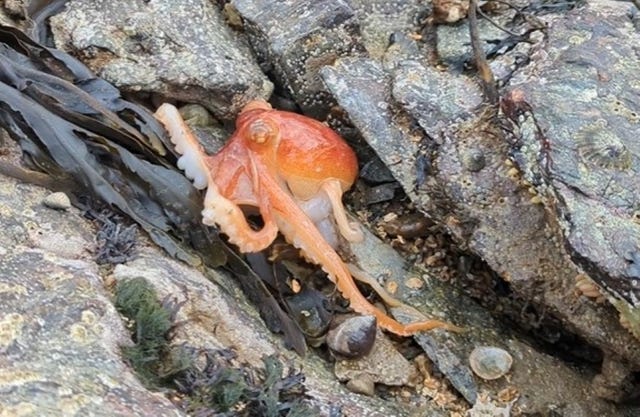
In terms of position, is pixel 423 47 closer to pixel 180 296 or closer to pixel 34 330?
pixel 180 296

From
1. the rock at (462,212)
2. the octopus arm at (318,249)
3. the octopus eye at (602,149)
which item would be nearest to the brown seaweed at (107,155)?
the octopus arm at (318,249)

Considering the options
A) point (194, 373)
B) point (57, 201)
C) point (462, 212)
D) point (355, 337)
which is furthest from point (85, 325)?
point (462, 212)

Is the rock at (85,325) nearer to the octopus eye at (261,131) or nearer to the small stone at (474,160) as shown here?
the octopus eye at (261,131)

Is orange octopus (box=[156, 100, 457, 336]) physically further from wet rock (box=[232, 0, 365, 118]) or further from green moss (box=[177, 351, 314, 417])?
green moss (box=[177, 351, 314, 417])

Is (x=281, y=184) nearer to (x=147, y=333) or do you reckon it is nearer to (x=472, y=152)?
(x=472, y=152)

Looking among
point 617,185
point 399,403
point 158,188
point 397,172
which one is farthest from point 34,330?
point 617,185

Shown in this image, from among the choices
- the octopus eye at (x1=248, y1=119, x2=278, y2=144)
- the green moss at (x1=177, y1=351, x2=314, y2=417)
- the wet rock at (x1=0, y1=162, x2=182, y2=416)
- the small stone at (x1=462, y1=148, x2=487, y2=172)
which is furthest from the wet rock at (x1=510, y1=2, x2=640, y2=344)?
the wet rock at (x1=0, y1=162, x2=182, y2=416)
